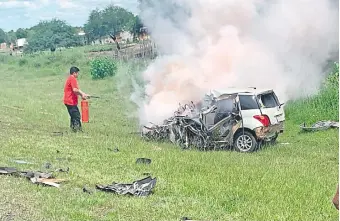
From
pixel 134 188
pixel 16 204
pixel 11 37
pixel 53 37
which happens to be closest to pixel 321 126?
pixel 134 188

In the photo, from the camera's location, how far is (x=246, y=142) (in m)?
13.7

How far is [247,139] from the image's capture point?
13.7 meters

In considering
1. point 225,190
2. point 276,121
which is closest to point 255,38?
point 276,121

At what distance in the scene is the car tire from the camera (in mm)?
13648

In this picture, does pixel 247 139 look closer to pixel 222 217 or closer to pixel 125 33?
pixel 222 217

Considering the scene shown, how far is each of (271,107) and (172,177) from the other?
5313mm

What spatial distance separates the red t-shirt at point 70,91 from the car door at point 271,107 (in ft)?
16.5

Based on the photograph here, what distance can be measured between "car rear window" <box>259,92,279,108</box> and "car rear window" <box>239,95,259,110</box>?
0.86 ft

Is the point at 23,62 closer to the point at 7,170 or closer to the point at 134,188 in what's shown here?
the point at 7,170

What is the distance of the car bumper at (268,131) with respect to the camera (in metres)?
13.6

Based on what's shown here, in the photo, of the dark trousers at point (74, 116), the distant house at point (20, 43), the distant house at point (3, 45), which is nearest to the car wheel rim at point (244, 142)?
the dark trousers at point (74, 116)

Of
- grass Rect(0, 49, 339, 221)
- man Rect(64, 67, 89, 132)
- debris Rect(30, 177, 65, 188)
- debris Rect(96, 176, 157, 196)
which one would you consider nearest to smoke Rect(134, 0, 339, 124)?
grass Rect(0, 49, 339, 221)

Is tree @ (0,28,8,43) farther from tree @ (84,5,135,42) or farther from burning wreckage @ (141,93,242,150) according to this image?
burning wreckage @ (141,93,242,150)

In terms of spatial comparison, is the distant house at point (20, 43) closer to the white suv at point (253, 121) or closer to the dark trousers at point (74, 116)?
the dark trousers at point (74, 116)
